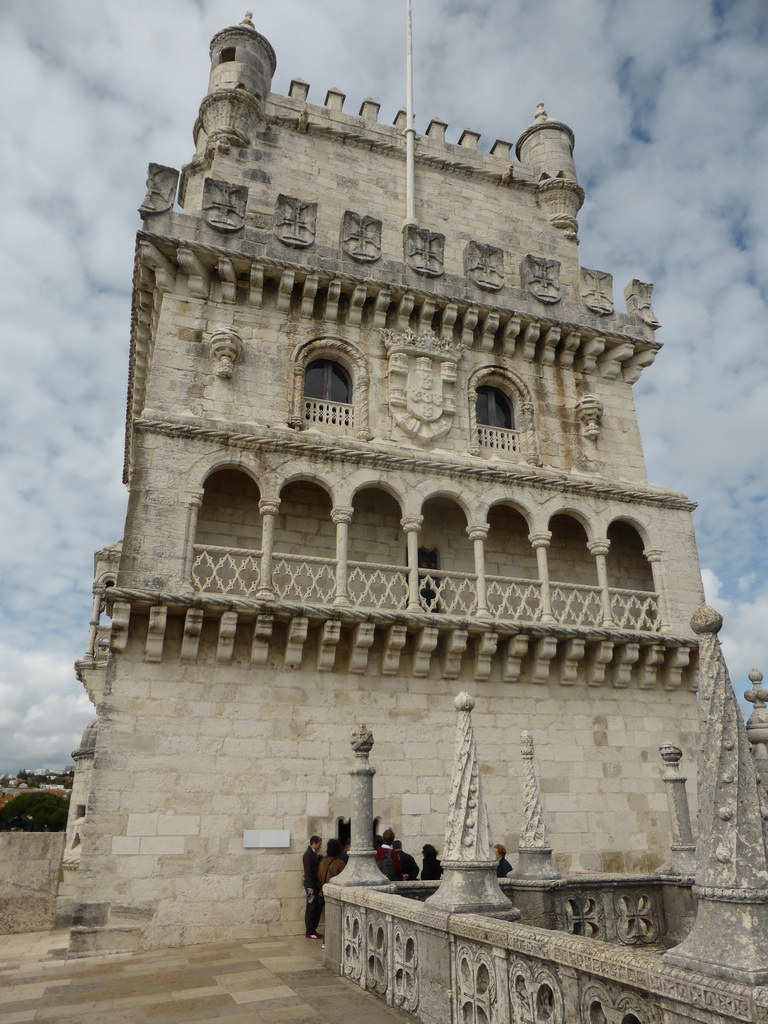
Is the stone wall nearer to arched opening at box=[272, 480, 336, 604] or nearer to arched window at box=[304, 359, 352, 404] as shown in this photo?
arched opening at box=[272, 480, 336, 604]

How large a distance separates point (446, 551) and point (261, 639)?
500 centimetres

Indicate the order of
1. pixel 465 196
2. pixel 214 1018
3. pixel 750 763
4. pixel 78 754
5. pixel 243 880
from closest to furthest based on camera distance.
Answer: pixel 750 763 → pixel 214 1018 → pixel 243 880 → pixel 78 754 → pixel 465 196

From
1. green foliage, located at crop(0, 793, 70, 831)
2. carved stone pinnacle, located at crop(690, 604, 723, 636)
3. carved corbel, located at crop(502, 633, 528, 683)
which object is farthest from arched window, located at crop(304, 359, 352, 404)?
green foliage, located at crop(0, 793, 70, 831)

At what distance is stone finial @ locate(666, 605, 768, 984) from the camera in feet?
12.1

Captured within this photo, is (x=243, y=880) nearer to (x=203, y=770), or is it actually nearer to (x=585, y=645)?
(x=203, y=770)

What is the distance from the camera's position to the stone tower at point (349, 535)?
12055 mm

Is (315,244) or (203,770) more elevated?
(315,244)

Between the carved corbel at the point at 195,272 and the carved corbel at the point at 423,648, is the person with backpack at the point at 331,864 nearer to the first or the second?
the carved corbel at the point at 423,648

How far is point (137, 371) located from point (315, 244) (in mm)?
5765

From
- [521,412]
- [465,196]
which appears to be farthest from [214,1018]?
[465,196]

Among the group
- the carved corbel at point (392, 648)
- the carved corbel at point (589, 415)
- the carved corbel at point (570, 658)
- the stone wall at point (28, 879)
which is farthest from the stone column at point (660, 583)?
the stone wall at point (28, 879)

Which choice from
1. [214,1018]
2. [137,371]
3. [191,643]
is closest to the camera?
[214,1018]

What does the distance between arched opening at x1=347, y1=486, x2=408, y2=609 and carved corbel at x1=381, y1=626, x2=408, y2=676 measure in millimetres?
829

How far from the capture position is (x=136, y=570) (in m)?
12.6
